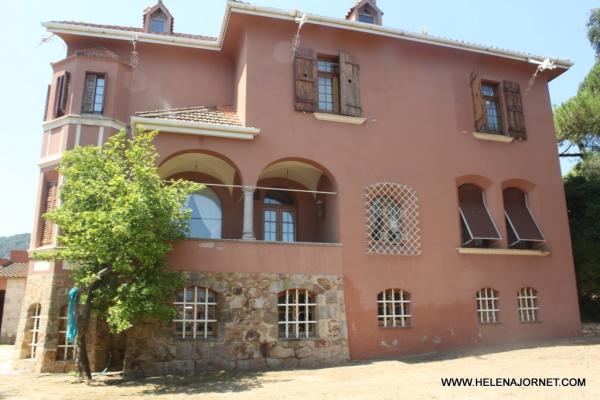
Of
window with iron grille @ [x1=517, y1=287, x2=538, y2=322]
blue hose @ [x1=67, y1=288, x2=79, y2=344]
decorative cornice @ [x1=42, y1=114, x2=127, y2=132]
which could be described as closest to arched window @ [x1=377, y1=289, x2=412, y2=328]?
window with iron grille @ [x1=517, y1=287, x2=538, y2=322]

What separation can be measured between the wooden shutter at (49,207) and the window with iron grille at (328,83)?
7563 millimetres

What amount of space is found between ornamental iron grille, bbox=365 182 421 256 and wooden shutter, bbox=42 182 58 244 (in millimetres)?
8198

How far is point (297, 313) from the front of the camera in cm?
1173

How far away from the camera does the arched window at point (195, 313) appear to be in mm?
11008

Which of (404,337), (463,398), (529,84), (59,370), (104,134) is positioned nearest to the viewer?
(463,398)

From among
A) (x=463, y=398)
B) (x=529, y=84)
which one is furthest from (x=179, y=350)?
(x=529, y=84)

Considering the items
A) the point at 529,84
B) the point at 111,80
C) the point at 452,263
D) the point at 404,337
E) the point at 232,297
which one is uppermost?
the point at 529,84

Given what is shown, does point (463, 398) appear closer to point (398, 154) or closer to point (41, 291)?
point (398, 154)

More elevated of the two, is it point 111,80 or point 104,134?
point 111,80

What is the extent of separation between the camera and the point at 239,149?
12531 mm

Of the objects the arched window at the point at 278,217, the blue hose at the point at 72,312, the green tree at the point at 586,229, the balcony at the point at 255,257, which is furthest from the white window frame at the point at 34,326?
the green tree at the point at 586,229

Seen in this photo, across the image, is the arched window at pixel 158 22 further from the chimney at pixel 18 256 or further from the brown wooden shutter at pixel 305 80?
the chimney at pixel 18 256

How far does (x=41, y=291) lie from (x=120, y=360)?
2.60 metres

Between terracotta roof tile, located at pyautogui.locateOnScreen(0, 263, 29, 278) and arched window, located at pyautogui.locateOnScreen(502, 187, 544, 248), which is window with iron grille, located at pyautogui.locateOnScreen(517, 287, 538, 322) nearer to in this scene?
arched window, located at pyautogui.locateOnScreen(502, 187, 544, 248)
